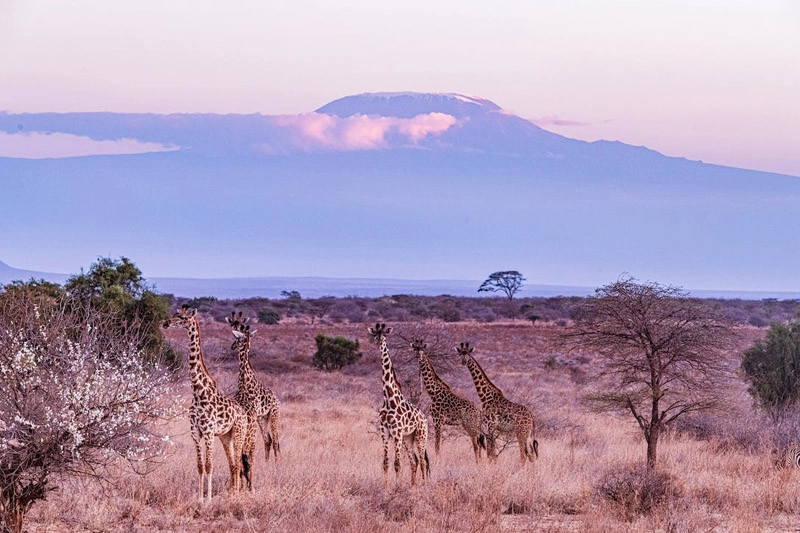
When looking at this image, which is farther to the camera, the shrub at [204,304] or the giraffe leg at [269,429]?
the shrub at [204,304]

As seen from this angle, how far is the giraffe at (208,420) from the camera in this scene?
13203mm

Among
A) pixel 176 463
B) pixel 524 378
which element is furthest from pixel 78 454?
pixel 524 378

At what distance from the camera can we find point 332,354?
1577 inches

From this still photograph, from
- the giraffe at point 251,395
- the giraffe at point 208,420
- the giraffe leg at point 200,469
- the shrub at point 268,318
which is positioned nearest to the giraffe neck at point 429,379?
the giraffe at point 251,395

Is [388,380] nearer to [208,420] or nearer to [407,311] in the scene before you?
[208,420]

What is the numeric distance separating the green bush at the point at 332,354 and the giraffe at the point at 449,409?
2253 cm

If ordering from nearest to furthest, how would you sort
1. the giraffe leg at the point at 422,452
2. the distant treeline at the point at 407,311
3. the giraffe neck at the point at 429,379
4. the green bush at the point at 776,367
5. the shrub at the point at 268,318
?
the giraffe leg at the point at 422,452 < the giraffe neck at the point at 429,379 < the green bush at the point at 776,367 < the shrub at the point at 268,318 < the distant treeline at the point at 407,311

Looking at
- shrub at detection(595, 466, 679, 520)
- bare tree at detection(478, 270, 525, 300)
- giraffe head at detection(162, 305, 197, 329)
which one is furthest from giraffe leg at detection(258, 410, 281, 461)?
bare tree at detection(478, 270, 525, 300)

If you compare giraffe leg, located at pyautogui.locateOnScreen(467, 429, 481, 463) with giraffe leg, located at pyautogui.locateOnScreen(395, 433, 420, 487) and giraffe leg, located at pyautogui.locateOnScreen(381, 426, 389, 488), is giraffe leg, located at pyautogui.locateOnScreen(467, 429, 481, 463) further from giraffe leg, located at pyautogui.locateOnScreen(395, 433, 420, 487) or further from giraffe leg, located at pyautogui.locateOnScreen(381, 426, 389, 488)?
giraffe leg, located at pyautogui.locateOnScreen(381, 426, 389, 488)

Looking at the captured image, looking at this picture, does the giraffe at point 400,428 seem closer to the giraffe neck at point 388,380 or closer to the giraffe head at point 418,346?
the giraffe neck at point 388,380

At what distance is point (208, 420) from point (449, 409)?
4.97 m

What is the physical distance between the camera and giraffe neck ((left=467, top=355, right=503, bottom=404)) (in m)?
17.0

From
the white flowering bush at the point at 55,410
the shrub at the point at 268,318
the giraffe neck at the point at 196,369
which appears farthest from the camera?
the shrub at the point at 268,318

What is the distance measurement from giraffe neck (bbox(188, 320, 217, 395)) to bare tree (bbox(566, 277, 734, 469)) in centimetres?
618
